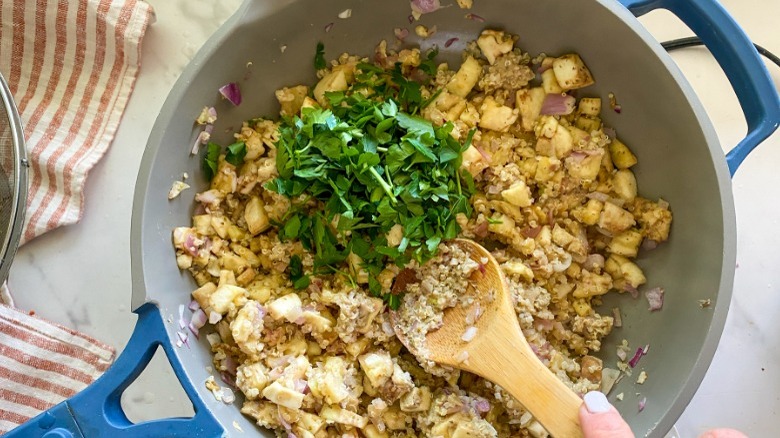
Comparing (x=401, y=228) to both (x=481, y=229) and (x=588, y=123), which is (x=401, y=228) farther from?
(x=588, y=123)

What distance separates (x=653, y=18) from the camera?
1.49 meters

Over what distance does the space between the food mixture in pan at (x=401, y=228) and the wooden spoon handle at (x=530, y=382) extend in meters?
0.09

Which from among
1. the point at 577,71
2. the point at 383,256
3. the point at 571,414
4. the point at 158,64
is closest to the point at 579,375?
the point at 571,414

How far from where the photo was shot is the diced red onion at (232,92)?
4.06ft

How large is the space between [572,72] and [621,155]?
20 cm

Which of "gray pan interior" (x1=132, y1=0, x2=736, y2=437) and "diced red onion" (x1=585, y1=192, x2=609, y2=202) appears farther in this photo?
"diced red onion" (x1=585, y1=192, x2=609, y2=202)

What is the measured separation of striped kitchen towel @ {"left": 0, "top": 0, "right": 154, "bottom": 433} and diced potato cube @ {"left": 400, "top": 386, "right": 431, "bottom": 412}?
2.10 feet

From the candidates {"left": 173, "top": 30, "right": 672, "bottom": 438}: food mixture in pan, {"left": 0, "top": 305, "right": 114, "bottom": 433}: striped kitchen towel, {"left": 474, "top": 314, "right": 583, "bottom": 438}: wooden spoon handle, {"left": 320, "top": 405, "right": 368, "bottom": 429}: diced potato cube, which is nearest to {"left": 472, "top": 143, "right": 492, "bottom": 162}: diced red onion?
{"left": 173, "top": 30, "right": 672, "bottom": 438}: food mixture in pan

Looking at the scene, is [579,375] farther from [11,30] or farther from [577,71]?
[11,30]

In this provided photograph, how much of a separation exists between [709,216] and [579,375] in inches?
16.0

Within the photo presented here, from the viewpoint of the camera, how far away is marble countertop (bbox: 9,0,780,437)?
4.63 feet

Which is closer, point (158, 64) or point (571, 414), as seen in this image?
point (571, 414)

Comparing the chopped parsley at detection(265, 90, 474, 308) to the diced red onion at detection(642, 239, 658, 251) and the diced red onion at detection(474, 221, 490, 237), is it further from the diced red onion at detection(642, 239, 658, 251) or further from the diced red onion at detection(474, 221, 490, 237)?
the diced red onion at detection(642, 239, 658, 251)

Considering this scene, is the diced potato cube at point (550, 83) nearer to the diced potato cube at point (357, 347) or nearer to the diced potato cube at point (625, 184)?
the diced potato cube at point (625, 184)
